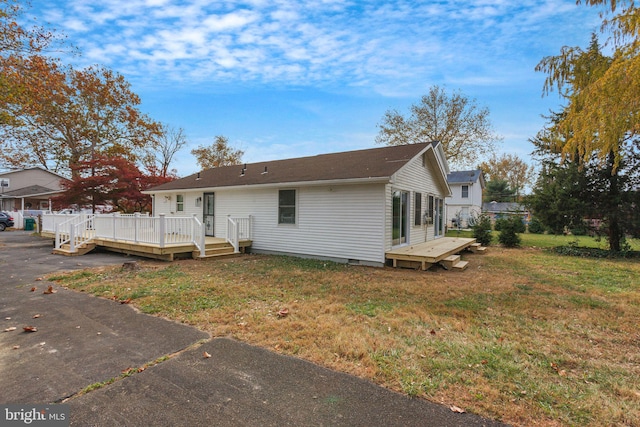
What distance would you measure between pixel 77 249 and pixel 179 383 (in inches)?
435

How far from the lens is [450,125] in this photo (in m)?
23.2

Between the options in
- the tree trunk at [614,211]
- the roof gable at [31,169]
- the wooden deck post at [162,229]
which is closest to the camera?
the wooden deck post at [162,229]

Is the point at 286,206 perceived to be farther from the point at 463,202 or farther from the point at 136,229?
the point at 463,202

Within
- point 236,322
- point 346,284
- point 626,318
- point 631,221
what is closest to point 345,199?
point 346,284

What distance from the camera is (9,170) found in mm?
29281

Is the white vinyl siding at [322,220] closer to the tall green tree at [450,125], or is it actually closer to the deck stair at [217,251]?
the deck stair at [217,251]

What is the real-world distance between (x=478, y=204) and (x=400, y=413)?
114 feet

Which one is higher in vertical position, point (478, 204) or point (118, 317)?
point (478, 204)

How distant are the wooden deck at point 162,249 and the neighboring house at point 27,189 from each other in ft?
68.0

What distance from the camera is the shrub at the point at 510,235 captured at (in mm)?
14500

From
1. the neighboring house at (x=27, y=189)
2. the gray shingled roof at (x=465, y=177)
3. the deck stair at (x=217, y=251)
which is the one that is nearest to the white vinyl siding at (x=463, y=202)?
the gray shingled roof at (x=465, y=177)

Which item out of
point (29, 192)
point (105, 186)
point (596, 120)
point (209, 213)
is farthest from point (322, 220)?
point (29, 192)

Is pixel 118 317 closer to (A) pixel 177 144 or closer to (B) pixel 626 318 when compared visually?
(B) pixel 626 318

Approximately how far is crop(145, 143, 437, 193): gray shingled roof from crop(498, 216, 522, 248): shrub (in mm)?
7027
